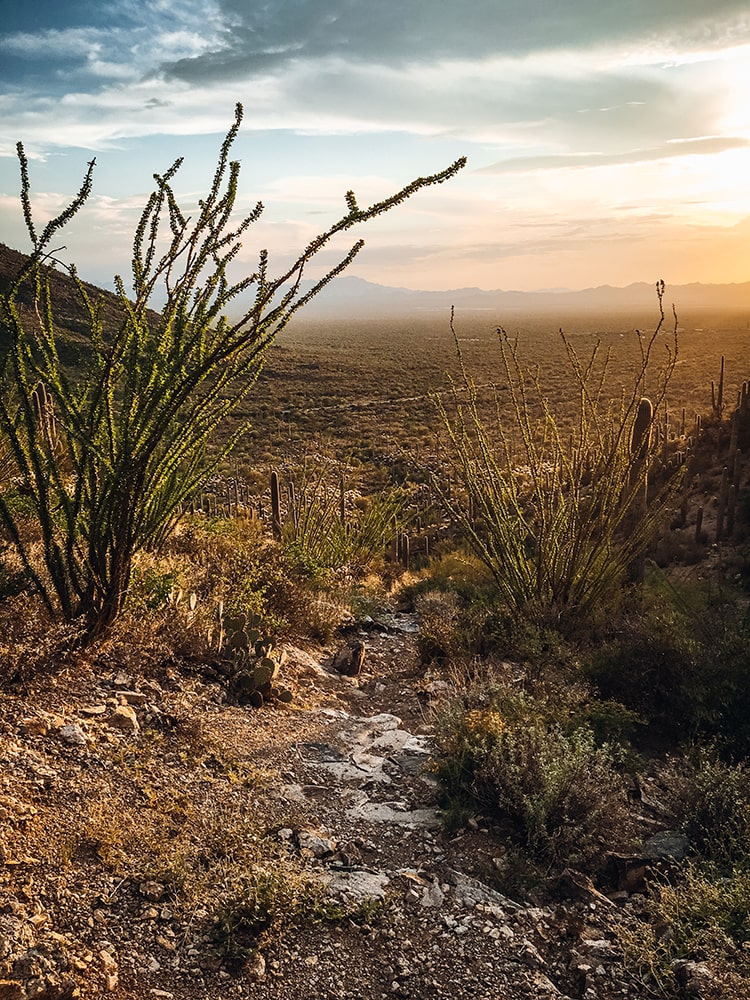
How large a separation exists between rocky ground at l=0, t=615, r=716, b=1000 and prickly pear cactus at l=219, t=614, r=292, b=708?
0.43 metres

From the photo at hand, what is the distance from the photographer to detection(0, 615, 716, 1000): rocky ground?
283 centimetres

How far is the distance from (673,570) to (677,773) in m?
A: 7.42

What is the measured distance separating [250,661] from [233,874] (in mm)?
2210

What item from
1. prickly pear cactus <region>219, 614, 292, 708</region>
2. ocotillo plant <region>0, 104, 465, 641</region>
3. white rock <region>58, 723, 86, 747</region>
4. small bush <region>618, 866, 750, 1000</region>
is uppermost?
ocotillo plant <region>0, 104, 465, 641</region>

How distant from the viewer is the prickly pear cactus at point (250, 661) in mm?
5234

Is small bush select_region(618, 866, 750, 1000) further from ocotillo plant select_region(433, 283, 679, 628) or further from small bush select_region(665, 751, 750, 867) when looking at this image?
ocotillo plant select_region(433, 283, 679, 628)

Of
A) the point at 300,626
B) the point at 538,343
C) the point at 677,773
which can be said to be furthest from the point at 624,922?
the point at 538,343

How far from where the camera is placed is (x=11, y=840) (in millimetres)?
3066

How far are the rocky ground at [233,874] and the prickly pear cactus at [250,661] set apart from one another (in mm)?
431

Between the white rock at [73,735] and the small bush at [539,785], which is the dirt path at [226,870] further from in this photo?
the small bush at [539,785]

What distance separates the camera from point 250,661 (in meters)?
5.40

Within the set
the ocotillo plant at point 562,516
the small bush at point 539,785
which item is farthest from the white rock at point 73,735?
the ocotillo plant at point 562,516

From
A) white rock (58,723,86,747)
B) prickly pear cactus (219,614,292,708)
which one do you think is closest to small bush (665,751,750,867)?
prickly pear cactus (219,614,292,708)

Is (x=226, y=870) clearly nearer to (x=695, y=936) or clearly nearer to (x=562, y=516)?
(x=695, y=936)
